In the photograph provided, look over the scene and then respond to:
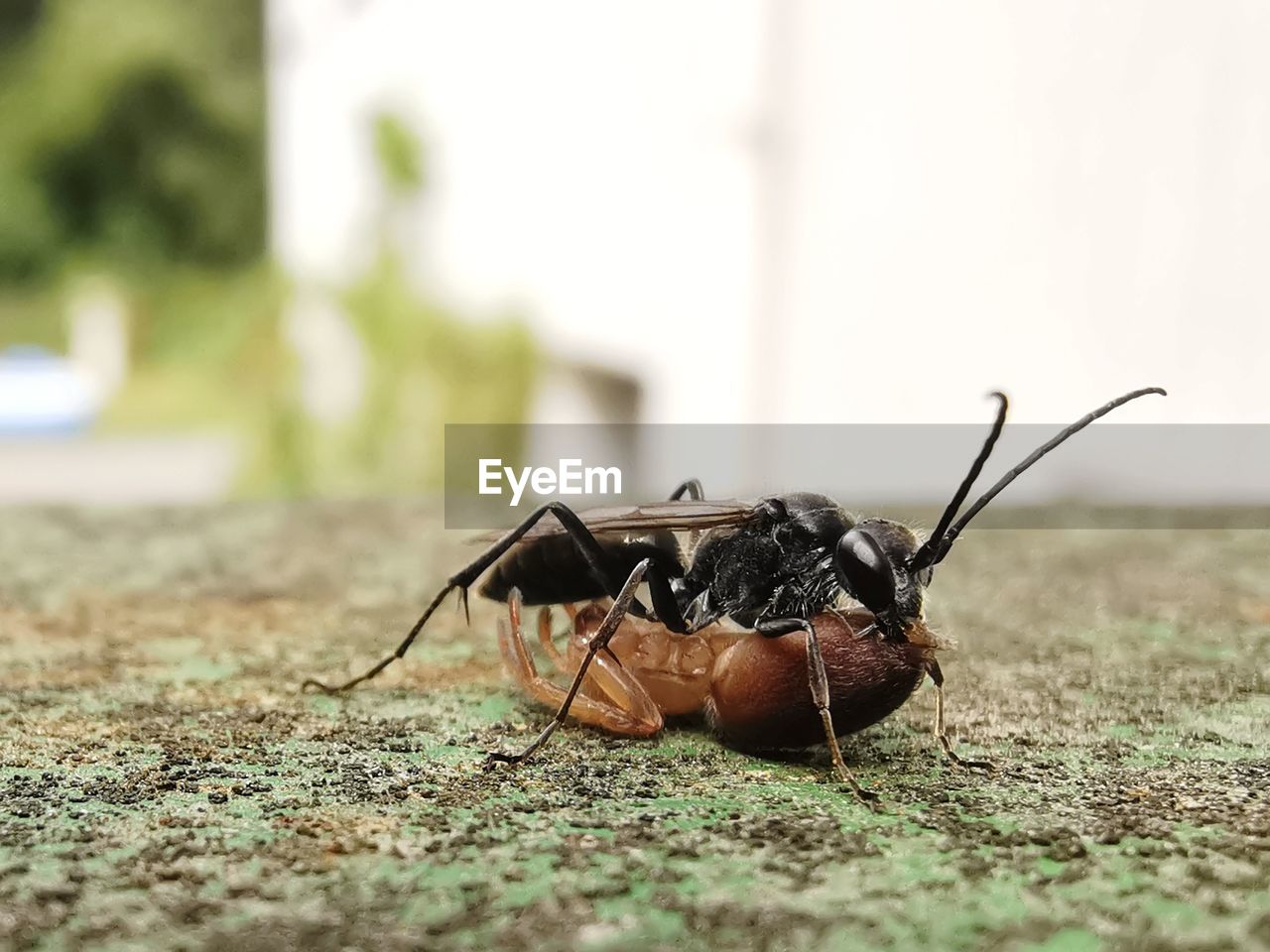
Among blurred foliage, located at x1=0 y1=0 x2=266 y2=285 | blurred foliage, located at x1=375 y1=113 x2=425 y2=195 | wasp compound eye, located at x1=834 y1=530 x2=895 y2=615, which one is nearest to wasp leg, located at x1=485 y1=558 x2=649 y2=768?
wasp compound eye, located at x1=834 y1=530 x2=895 y2=615

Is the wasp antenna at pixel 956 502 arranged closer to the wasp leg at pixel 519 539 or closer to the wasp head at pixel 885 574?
the wasp head at pixel 885 574

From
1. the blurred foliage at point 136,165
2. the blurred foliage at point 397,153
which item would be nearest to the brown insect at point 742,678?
the blurred foliage at point 397,153

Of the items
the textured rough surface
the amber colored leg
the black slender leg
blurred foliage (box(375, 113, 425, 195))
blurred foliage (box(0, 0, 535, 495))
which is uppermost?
blurred foliage (box(0, 0, 535, 495))

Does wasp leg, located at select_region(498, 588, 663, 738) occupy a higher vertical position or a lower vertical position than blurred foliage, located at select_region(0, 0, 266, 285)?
lower

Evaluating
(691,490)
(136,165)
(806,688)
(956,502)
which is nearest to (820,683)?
(806,688)

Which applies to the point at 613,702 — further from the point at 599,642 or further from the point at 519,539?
the point at 519,539

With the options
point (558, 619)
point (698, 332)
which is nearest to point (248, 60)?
point (698, 332)

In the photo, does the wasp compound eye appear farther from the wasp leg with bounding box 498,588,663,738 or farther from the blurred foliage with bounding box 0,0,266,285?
the blurred foliage with bounding box 0,0,266,285
